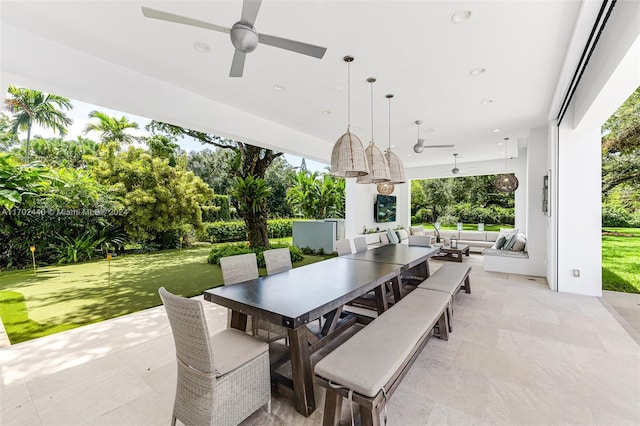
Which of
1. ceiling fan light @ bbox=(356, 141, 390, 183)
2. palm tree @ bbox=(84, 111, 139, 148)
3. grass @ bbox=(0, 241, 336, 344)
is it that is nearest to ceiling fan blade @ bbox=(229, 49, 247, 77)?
ceiling fan light @ bbox=(356, 141, 390, 183)

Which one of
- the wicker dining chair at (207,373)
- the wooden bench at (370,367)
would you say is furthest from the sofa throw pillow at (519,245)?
the wicker dining chair at (207,373)

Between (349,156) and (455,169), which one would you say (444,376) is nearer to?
(349,156)

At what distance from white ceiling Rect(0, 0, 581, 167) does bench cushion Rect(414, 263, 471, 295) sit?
256 centimetres

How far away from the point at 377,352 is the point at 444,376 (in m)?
1.04

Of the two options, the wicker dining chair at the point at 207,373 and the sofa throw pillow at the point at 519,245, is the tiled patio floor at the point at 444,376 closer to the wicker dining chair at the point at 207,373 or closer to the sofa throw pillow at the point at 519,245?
the wicker dining chair at the point at 207,373

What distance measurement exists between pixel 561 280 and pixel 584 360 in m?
2.59

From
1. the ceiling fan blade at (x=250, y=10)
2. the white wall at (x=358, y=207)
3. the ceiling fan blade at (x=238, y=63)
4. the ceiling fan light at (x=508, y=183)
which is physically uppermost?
the ceiling fan blade at (x=250, y=10)

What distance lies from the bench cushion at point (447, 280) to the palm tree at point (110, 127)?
1061cm

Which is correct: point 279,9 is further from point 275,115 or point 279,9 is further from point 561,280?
point 561,280

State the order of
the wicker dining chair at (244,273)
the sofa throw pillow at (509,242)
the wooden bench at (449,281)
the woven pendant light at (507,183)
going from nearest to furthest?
the wicker dining chair at (244,273), the wooden bench at (449,281), the sofa throw pillow at (509,242), the woven pendant light at (507,183)

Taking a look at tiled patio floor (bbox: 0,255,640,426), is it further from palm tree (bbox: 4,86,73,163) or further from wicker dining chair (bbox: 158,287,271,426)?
palm tree (bbox: 4,86,73,163)

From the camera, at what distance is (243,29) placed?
1852mm

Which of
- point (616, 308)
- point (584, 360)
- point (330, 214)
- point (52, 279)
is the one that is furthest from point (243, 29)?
point (330, 214)

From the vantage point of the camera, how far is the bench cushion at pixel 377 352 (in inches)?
57.1
